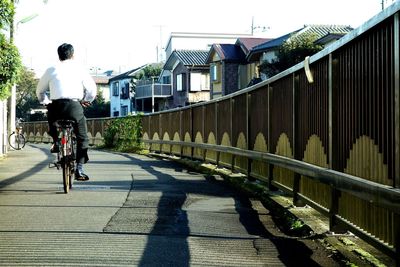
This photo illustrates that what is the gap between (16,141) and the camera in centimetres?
2598

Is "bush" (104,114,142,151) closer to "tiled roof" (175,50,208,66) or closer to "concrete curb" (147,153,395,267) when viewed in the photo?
"concrete curb" (147,153,395,267)

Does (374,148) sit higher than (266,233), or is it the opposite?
(374,148)

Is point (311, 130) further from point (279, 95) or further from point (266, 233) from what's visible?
point (279, 95)

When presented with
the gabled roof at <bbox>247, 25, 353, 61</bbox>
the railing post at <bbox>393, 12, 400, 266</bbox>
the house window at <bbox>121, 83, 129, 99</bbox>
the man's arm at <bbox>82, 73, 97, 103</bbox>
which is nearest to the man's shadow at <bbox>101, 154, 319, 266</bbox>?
the railing post at <bbox>393, 12, 400, 266</bbox>

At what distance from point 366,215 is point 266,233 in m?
1.59

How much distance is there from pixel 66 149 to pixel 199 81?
48.5m

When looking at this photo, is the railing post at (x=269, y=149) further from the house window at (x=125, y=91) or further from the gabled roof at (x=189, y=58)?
the house window at (x=125, y=91)

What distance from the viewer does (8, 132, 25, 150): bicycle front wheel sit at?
84.8ft

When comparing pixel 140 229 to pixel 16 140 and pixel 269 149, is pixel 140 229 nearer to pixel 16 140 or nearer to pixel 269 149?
pixel 269 149

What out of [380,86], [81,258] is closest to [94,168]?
[81,258]

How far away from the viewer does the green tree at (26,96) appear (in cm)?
7212

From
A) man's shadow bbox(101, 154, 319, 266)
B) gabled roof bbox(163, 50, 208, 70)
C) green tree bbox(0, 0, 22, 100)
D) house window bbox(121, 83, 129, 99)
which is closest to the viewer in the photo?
man's shadow bbox(101, 154, 319, 266)

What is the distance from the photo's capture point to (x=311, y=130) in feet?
21.5

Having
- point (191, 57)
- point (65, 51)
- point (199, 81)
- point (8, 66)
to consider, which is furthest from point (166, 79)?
point (65, 51)
